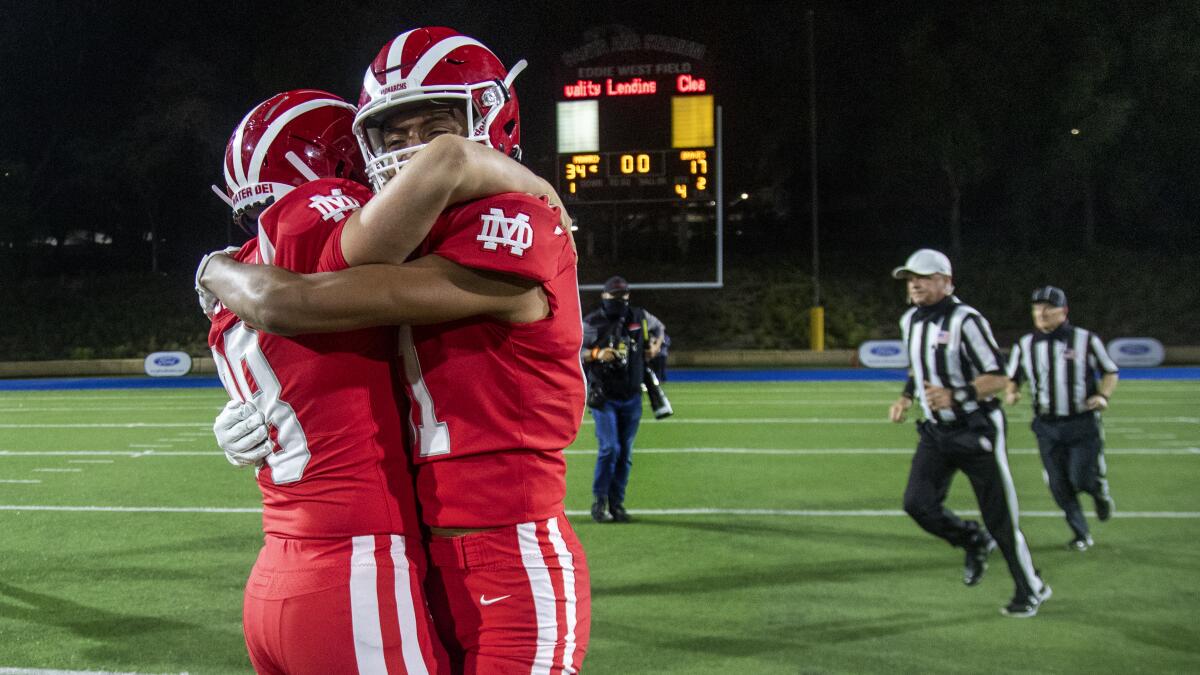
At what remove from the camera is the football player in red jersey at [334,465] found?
1.76 m

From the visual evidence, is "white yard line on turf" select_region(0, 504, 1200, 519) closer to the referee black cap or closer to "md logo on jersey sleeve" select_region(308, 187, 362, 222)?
the referee black cap

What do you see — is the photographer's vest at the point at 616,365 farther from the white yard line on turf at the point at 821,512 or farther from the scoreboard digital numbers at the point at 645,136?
the scoreboard digital numbers at the point at 645,136

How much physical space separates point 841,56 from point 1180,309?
13.2 m

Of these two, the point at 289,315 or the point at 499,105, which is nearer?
the point at 289,315

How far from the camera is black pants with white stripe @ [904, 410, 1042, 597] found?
5.57 meters

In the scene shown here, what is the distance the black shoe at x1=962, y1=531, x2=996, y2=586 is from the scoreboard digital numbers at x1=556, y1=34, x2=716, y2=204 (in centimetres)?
1405

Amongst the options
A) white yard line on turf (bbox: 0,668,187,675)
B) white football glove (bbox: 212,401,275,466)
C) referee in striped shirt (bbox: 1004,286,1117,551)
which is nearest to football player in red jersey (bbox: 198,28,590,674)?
white football glove (bbox: 212,401,275,466)

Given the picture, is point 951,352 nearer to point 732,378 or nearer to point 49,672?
point 49,672

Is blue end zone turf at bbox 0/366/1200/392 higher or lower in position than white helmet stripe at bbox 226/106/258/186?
lower

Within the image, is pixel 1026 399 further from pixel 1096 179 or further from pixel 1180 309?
pixel 1096 179

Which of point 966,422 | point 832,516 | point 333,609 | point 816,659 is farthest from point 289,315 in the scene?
point 832,516

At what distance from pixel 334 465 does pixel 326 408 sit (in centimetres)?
11

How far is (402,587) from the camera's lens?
1806mm

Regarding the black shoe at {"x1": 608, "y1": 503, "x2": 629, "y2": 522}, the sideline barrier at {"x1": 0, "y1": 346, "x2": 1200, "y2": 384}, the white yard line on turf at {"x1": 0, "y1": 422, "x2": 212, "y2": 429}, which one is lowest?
the black shoe at {"x1": 608, "y1": 503, "x2": 629, "y2": 522}
